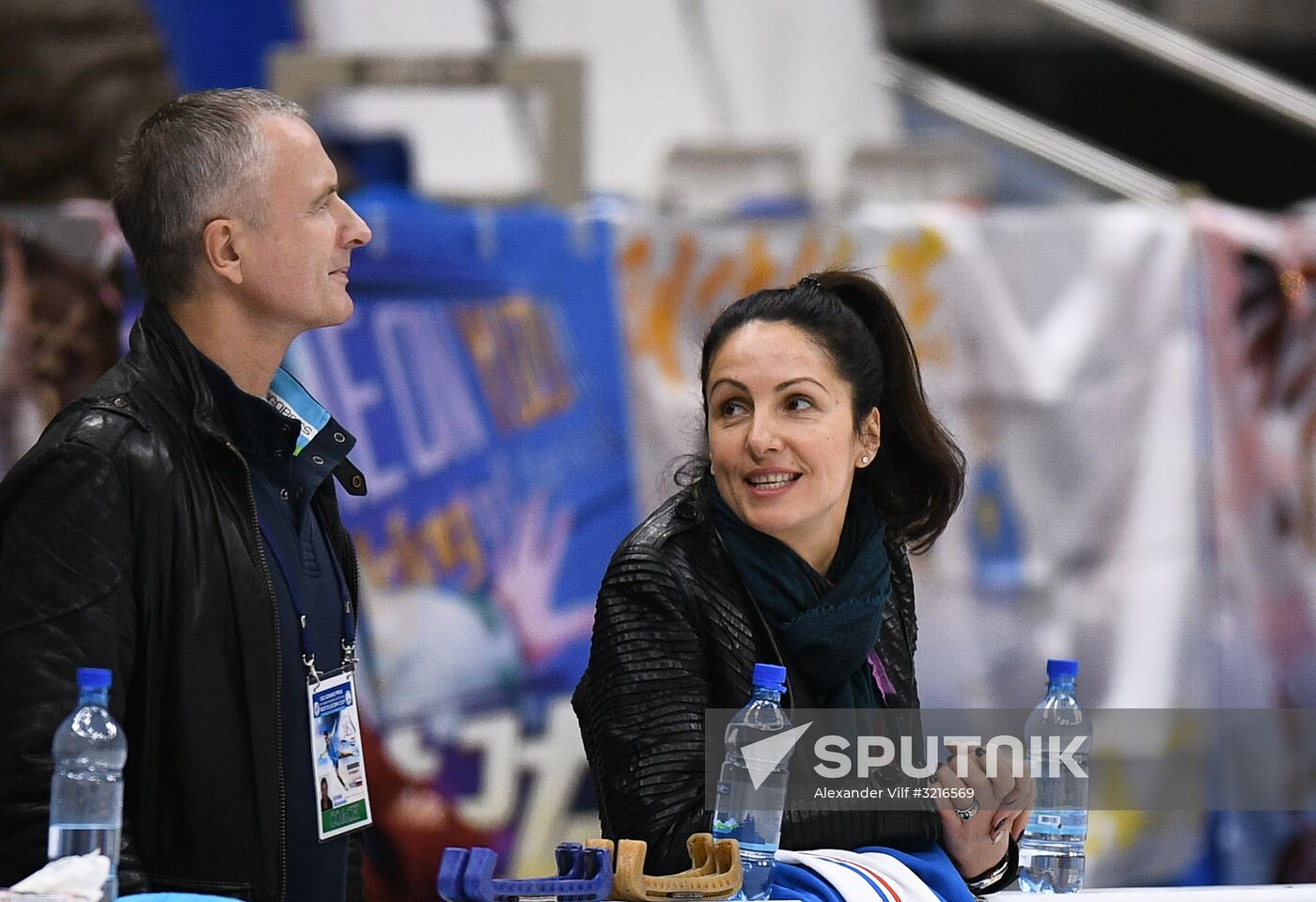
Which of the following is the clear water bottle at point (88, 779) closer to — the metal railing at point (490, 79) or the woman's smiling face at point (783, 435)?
the woman's smiling face at point (783, 435)

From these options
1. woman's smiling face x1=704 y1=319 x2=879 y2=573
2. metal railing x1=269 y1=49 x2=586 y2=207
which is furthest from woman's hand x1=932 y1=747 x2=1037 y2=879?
metal railing x1=269 y1=49 x2=586 y2=207

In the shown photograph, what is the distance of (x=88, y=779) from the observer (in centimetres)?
209

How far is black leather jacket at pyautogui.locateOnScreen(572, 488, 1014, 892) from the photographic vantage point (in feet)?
8.46

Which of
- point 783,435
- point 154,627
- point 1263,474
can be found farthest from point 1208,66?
point 154,627

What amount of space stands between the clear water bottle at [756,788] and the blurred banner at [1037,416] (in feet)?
7.88

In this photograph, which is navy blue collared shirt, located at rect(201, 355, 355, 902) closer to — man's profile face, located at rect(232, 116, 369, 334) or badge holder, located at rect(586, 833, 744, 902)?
man's profile face, located at rect(232, 116, 369, 334)

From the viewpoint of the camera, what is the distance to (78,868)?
191cm

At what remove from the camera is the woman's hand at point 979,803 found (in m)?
2.73

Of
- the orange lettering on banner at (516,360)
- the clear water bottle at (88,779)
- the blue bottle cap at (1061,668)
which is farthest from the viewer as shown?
the orange lettering on banner at (516,360)

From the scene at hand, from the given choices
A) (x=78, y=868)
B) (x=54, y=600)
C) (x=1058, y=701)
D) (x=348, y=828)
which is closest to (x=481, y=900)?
(x=348, y=828)

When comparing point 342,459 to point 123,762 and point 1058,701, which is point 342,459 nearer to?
point 123,762

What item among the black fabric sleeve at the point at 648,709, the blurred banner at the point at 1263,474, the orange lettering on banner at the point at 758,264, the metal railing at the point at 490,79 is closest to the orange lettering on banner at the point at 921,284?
the orange lettering on banner at the point at 758,264

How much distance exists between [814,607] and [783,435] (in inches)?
11.4

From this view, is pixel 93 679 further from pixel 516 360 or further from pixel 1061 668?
pixel 516 360
